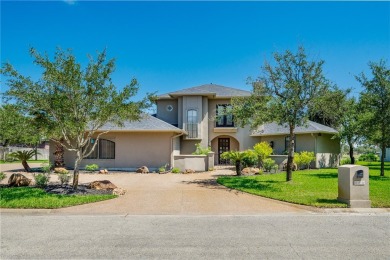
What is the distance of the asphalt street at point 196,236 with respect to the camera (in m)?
5.39

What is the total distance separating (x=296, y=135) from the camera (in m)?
24.8

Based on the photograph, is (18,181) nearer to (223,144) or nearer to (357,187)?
(357,187)

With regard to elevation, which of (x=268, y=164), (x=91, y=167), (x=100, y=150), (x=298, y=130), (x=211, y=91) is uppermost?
(x=211, y=91)

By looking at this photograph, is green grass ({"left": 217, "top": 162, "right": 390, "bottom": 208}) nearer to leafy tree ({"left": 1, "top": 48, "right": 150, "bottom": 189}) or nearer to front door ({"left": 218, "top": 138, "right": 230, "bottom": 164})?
leafy tree ({"left": 1, "top": 48, "right": 150, "bottom": 189})

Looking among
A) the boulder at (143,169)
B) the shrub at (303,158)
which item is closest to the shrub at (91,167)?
the boulder at (143,169)

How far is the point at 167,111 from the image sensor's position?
2758cm

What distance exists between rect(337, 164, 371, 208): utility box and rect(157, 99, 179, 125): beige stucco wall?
751 inches

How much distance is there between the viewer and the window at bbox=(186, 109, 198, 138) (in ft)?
83.6

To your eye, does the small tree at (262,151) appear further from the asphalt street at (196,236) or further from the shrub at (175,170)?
the asphalt street at (196,236)

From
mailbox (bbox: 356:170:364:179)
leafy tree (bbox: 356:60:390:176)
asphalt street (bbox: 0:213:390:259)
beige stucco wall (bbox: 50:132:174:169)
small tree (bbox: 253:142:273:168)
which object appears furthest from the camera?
beige stucco wall (bbox: 50:132:174:169)

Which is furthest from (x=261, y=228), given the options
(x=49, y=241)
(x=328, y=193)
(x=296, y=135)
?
(x=296, y=135)

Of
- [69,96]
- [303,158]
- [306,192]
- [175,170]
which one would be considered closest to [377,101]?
[303,158]

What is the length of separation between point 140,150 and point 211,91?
8.85 meters

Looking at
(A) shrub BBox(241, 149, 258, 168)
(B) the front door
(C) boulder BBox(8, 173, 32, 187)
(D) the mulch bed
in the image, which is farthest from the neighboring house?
(D) the mulch bed
